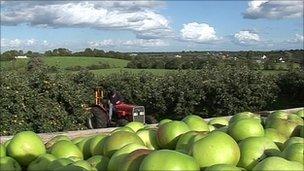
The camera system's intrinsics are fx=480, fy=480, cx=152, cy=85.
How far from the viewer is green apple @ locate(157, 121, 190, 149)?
9.26 ft

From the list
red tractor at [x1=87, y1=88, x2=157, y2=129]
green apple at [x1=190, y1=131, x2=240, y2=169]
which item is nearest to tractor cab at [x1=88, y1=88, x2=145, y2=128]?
red tractor at [x1=87, y1=88, x2=157, y2=129]

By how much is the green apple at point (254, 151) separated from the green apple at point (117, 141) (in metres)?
0.58

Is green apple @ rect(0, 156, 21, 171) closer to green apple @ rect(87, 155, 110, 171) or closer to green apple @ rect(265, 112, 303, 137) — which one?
green apple @ rect(87, 155, 110, 171)

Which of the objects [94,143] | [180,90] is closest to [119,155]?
[94,143]

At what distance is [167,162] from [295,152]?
71cm

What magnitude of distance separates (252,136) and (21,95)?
8.00 meters

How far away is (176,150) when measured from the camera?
94.6 inches

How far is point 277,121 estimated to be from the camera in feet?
10.5

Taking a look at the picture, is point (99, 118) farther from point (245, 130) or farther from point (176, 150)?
point (176, 150)

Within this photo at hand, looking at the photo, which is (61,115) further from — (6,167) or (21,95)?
(6,167)

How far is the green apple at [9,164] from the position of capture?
8.02 ft

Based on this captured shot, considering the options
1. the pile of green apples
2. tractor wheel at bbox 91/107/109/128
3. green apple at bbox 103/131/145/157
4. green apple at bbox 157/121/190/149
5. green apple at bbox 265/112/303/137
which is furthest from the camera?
tractor wheel at bbox 91/107/109/128

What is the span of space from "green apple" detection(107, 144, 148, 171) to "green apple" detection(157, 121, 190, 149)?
39 centimetres

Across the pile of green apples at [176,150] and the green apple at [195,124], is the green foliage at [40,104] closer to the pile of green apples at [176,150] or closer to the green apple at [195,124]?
the green apple at [195,124]
